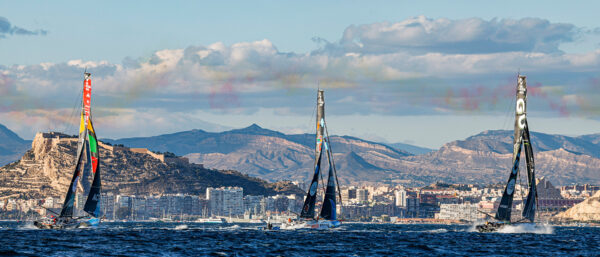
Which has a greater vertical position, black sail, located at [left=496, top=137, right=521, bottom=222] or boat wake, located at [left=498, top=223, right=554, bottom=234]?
black sail, located at [left=496, top=137, right=521, bottom=222]

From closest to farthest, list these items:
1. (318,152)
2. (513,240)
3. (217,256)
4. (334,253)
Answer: (217,256) < (334,253) < (513,240) < (318,152)

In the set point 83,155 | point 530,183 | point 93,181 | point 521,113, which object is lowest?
point 93,181

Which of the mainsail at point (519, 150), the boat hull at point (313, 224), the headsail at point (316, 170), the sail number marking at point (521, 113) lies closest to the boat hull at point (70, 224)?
the boat hull at point (313, 224)

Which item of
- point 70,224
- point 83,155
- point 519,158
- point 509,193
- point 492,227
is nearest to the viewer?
point 519,158

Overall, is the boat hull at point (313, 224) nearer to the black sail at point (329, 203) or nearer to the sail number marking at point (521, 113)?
the black sail at point (329, 203)

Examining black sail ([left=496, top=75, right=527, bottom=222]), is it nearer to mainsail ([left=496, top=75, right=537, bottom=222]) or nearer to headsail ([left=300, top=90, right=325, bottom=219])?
mainsail ([left=496, top=75, right=537, bottom=222])

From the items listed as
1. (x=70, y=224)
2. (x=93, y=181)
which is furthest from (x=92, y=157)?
(x=70, y=224)

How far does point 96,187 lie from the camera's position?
152375mm

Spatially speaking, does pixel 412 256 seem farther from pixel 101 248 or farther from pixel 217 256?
pixel 101 248

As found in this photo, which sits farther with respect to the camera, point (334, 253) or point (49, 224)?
point (49, 224)

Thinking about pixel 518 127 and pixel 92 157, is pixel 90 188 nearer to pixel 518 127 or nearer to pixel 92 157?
pixel 92 157

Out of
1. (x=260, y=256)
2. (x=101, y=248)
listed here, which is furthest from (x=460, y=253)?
(x=101, y=248)

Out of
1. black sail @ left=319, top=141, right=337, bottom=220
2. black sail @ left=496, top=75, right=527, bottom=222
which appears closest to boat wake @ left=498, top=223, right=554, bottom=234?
black sail @ left=496, top=75, right=527, bottom=222

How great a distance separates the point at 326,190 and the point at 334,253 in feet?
197
